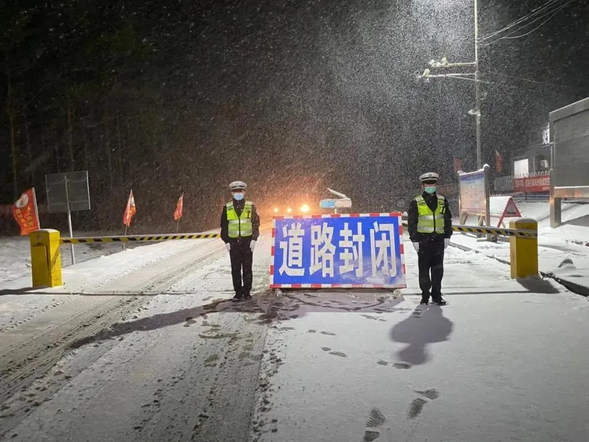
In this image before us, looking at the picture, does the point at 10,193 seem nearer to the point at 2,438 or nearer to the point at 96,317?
the point at 96,317

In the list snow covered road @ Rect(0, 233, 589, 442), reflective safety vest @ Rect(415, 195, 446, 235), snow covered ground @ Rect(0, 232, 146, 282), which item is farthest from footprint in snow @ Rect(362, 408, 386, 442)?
snow covered ground @ Rect(0, 232, 146, 282)

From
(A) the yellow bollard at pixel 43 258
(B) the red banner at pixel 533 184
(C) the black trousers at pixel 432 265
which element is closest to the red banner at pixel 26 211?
(A) the yellow bollard at pixel 43 258

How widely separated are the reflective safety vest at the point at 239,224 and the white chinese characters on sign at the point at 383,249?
2.05m

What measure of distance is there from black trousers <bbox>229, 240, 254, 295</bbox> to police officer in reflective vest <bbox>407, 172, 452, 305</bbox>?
8.55ft

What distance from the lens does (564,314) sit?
6008mm

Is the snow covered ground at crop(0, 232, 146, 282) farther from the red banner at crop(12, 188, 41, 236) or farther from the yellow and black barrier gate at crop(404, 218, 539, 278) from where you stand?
the yellow and black barrier gate at crop(404, 218, 539, 278)

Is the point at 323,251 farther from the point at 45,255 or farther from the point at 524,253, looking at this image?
the point at 45,255

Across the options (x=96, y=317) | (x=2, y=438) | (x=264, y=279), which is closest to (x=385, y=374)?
(x=2, y=438)

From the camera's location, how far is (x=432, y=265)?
693cm

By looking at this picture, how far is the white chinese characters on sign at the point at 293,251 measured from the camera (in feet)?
25.6

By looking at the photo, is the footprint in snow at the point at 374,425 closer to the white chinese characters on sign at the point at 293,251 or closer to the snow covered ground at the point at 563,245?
the white chinese characters on sign at the point at 293,251

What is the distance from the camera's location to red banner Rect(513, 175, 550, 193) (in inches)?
1021

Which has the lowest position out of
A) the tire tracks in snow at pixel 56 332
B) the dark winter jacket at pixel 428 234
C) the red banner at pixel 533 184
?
the tire tracks in snow at pixel 56 332

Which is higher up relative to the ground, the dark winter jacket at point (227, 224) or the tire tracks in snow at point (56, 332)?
the dark winter jacket at point (227, 224)
